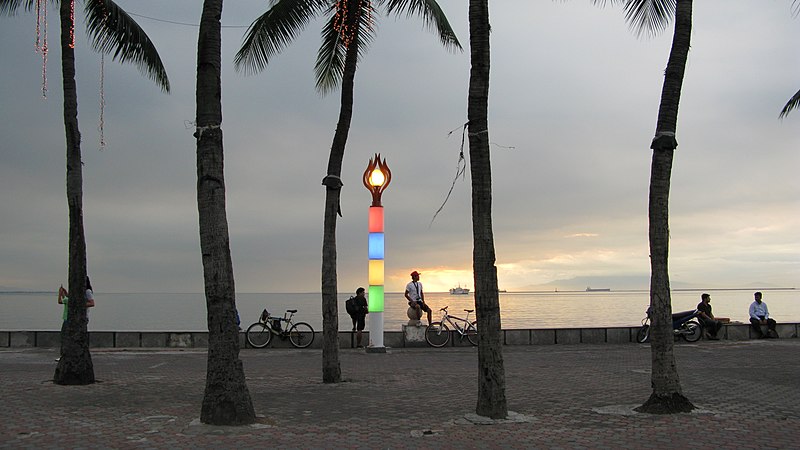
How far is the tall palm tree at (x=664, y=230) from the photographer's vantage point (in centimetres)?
918

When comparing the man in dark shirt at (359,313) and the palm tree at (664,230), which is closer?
the palm tree at (664,230)

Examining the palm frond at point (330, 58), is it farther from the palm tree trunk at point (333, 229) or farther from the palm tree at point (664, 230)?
the palm tree at point (664, 230)

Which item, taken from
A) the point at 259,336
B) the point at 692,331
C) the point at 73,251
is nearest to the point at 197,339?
the point at 259,336

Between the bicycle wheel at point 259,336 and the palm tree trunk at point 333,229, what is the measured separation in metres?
7.62

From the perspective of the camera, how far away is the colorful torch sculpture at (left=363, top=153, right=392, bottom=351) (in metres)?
17.7

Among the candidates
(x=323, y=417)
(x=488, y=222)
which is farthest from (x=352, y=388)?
(x=488, y=222)

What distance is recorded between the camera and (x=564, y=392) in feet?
36.1

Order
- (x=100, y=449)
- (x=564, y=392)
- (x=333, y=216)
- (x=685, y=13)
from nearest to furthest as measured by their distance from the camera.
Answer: (x=100, y=449), (x=685, y=13), (x=564, y=392), (x=333, y=216)

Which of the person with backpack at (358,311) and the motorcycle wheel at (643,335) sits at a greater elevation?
the person with backpack at (358,311)

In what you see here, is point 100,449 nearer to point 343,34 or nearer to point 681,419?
point 681,419

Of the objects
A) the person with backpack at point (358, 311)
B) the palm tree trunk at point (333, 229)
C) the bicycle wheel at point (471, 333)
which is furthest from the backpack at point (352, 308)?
the palm tree trunk at point (333, 229)

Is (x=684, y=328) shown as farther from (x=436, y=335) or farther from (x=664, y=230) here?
(x=664, y=230)

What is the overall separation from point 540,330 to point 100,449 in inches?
581

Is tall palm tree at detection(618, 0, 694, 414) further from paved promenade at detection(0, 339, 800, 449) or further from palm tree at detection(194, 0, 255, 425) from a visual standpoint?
palm tree at detection(194, 0, 255, 425)
